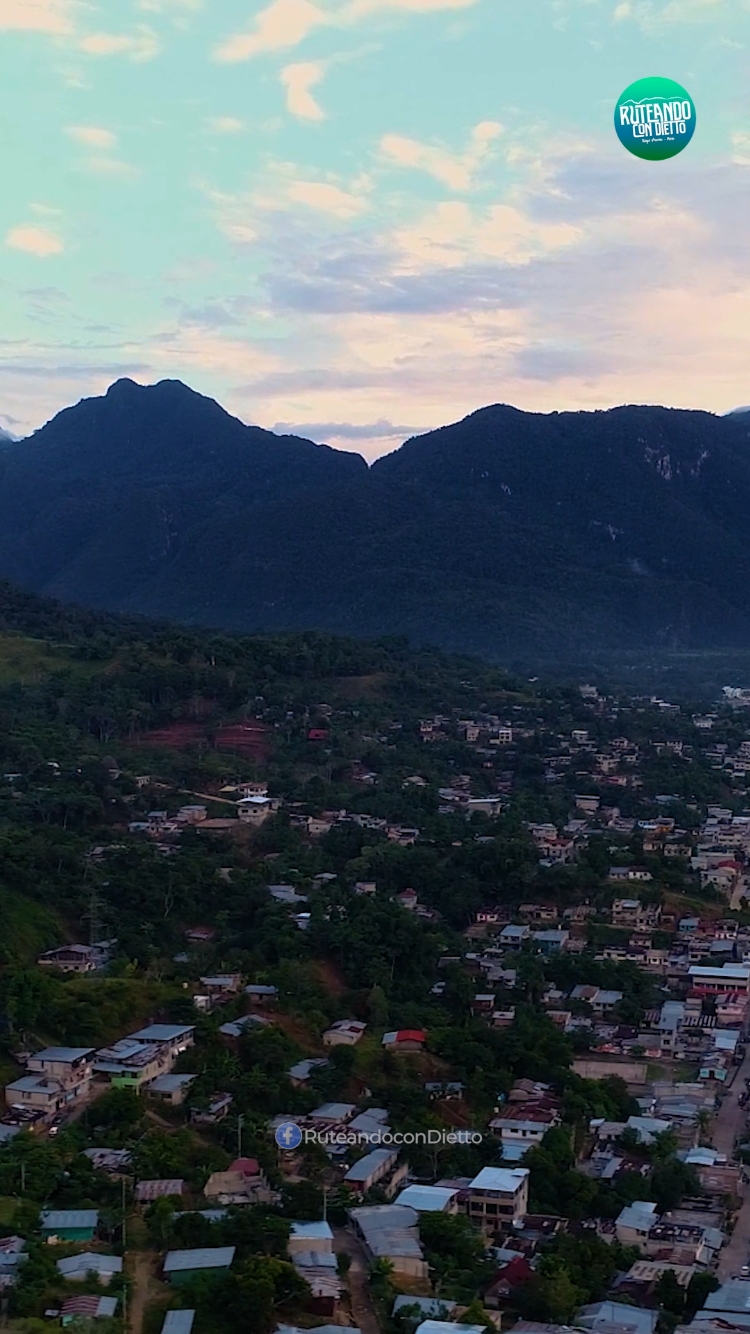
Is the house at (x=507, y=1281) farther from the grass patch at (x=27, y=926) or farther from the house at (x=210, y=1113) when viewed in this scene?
the grass patch at (x=27, y=926)

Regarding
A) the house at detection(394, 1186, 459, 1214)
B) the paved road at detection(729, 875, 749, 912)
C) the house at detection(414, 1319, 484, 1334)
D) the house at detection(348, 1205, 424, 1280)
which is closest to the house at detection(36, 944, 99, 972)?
the house at detection(394, 1186, 459, 1214)

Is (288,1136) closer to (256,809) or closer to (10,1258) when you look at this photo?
(10,1258)

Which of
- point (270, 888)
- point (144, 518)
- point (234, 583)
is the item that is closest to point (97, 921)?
point (270, 888)

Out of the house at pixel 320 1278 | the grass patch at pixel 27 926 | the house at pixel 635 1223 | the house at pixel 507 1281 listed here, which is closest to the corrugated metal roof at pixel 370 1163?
the house at pixel 320 1278

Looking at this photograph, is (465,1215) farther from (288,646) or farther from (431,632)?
(431,632)

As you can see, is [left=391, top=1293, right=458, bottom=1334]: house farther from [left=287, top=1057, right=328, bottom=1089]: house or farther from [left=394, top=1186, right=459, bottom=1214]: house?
[left=287, top=1057, right=328, bottom=1089]: house

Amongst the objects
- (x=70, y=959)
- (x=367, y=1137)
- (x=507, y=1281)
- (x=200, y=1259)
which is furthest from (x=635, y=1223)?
(x=70, y=959)
